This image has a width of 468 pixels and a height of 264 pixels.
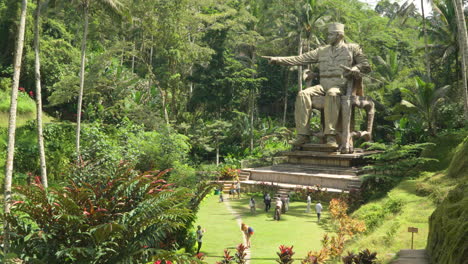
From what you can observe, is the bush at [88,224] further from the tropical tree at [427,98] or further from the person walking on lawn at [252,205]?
the tropical tree at [427,98]

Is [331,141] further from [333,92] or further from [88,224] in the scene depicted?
[88,224]

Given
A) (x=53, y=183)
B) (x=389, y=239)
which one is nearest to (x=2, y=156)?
(x=53, y=183)

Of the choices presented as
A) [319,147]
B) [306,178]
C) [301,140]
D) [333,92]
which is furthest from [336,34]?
[306,178]

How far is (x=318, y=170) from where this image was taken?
18.0 metres

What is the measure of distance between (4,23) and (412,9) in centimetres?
2307

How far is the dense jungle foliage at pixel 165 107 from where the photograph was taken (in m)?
6.61

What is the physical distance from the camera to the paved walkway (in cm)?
531

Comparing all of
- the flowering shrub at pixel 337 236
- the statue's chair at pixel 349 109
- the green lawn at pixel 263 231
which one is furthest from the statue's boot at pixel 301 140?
the flowering shrub at pixel 337 236

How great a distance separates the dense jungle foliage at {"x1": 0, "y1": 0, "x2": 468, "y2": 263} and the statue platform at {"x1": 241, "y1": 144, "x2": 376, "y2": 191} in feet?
5.97

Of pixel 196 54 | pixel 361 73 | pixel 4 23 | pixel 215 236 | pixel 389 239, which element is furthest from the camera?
pixel 196 54

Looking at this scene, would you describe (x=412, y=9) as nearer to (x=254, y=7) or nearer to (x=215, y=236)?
(x=254, y=7)

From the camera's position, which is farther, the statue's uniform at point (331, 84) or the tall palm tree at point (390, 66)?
the tall palm tree at point (390, 66)

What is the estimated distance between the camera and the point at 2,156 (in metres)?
Answer: 16.6

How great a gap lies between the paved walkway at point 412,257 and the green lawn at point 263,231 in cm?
381
